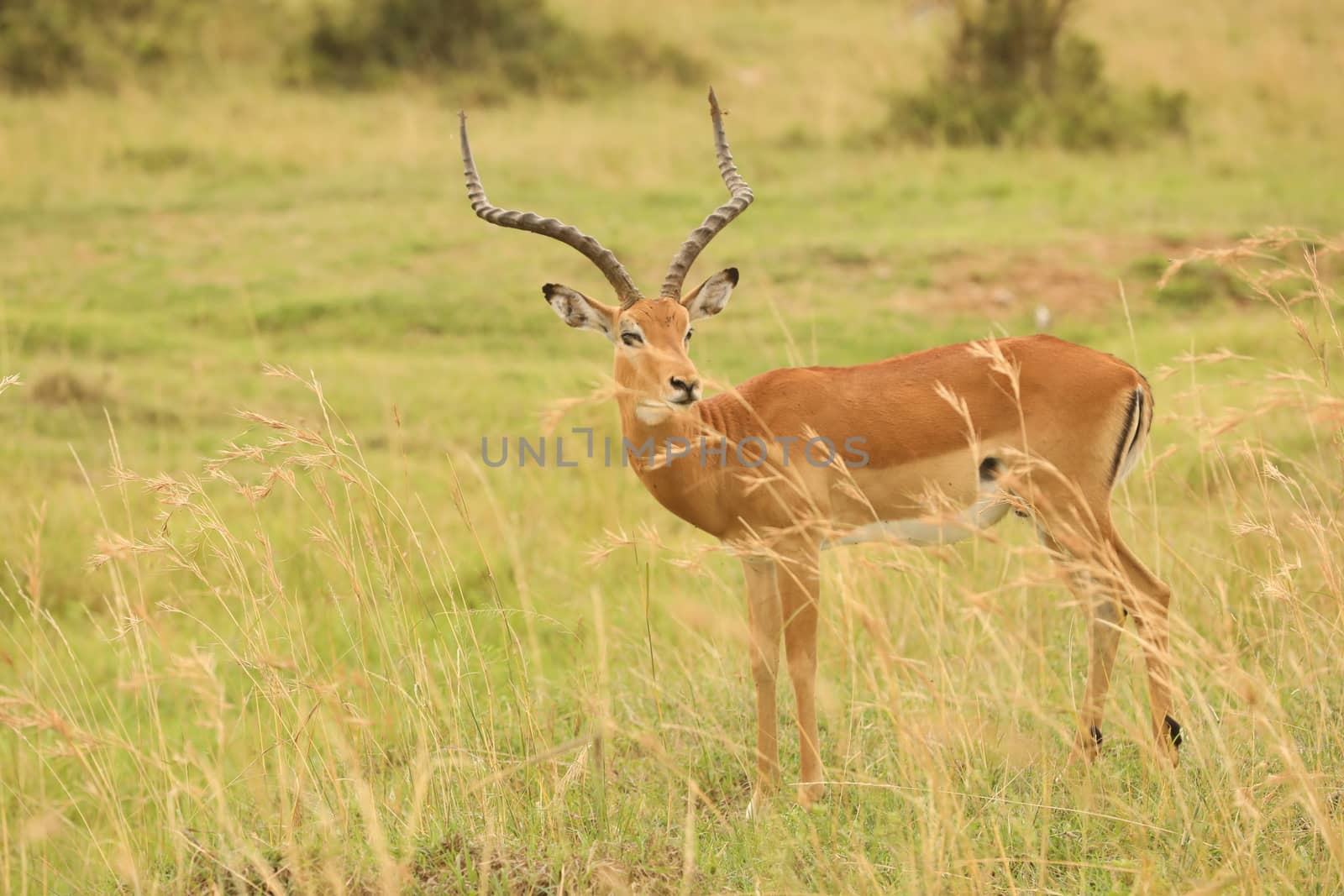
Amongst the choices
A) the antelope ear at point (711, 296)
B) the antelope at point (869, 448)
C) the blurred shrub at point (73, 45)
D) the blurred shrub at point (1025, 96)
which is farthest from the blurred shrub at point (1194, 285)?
the blurred shrub at point (73, 45)

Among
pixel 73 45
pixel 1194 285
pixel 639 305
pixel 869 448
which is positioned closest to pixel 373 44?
pixel 73 45

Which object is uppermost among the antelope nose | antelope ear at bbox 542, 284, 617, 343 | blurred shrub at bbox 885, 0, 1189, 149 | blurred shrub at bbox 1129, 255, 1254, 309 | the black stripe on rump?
blurred shrub at bbox 885, 0, 1189, 149

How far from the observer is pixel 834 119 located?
1553 centimetres

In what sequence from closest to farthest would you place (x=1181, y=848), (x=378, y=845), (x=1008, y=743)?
(x=378, y=845) → (x=1181, y=848) → (x=1008, y=743)

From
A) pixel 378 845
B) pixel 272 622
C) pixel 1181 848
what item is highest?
pixel 378 845

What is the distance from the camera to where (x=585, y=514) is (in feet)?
22.9

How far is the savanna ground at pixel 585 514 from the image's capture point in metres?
3.38

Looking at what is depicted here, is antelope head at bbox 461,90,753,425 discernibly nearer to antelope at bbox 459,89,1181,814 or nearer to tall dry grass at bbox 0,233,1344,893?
antelope at bbox 459,89,1181,814

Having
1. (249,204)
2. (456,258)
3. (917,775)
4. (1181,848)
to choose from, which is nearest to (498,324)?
(456,258)

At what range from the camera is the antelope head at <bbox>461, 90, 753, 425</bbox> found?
13.3 feet

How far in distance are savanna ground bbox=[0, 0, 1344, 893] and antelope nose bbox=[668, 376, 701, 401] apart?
15.3 inches

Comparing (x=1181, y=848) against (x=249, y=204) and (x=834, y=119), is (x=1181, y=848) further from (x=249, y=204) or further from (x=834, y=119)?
(x=834, y=119)

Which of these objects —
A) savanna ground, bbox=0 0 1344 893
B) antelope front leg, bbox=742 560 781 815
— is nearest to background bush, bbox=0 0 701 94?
savanna ground, bbox=0 0 1344 893

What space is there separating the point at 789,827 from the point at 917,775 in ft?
1.27
